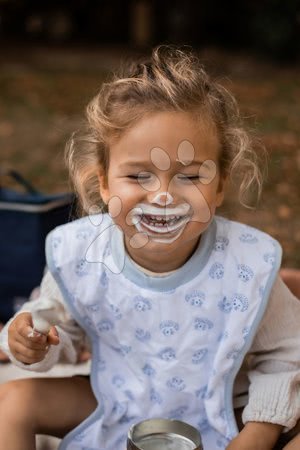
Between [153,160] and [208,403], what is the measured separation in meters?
0.47

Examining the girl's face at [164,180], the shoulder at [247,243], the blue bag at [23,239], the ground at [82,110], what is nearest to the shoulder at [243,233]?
the shoulder at [247,243]

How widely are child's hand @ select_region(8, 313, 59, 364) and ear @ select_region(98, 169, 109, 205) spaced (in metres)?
0.25

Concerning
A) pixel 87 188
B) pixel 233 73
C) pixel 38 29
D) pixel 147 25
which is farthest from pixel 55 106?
pixel 87 188

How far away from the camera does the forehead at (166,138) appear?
135cm

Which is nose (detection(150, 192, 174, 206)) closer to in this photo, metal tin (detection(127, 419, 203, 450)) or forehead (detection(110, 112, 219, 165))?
forehead (detection(110, 112, 219, 165))

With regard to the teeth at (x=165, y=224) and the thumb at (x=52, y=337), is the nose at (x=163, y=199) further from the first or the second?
the thumb at (x=52, y=337)

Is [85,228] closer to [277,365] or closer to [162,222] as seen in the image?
[162,222]

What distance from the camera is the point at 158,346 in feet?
4.91

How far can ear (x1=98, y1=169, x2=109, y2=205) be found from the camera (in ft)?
4.78

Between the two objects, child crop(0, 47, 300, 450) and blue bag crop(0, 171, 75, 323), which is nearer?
child crop(0, 47, 300, 450)

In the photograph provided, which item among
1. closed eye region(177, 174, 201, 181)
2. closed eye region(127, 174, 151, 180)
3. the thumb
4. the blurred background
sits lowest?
the blurred background

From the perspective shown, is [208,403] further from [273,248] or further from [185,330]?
[273,248]

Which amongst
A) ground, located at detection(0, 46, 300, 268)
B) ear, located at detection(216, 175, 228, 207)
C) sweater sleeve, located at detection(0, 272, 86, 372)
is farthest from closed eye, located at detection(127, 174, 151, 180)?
ground, located at detection(0, 46, 300, 268)

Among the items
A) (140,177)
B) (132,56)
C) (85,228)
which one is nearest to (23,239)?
(85,228)
